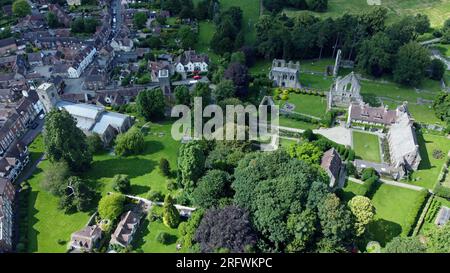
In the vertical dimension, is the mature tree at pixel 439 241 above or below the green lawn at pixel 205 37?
below

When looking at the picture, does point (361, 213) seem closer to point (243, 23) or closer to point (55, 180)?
point (55, 180)

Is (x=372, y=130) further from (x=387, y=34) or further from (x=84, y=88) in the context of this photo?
(x=84, y=88)

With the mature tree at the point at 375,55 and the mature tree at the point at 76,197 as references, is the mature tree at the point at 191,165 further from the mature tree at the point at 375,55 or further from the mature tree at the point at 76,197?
the mature tree at the point at 375,55

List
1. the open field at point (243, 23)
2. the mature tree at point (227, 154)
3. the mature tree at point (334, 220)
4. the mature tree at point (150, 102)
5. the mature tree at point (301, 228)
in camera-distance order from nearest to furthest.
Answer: the mature tree at point (334, 220)
the mature tree at point (301, 228)
the mature tree at point (227, 154)
the mature tree at point (150, 102)
the open field at point (243, 23)

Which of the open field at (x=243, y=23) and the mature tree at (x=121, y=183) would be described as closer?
the mature tree at (x=121, y=183)

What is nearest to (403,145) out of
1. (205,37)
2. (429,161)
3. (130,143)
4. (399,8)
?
(429,161)

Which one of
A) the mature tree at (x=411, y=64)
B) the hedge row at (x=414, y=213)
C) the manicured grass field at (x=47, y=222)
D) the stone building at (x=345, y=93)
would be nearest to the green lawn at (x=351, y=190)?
the hedge row at (x=414, y=213)
